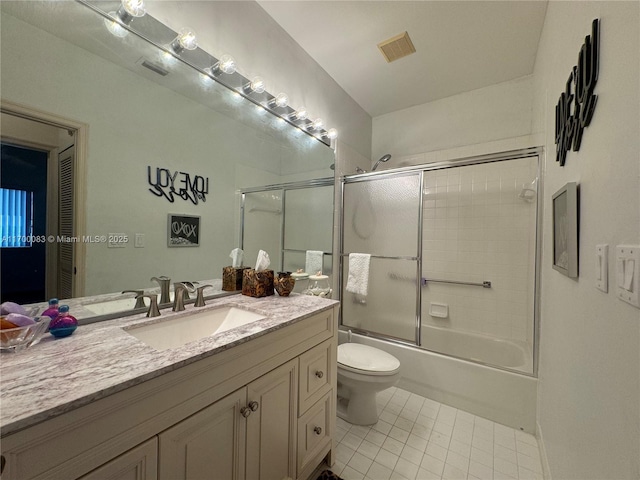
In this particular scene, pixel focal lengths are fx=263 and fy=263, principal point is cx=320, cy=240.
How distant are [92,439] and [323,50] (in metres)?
2.38

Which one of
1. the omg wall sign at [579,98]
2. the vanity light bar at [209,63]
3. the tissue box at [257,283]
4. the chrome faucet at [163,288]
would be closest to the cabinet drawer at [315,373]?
the tissue box at [257,283]

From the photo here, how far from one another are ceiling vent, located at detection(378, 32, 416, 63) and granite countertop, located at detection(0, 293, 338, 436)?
2022mm

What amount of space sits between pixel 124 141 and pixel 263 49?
3.56ft

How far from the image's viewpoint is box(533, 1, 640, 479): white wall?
1.86ft

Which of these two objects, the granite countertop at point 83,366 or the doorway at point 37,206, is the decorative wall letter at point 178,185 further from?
the granite countertop at point 83,366

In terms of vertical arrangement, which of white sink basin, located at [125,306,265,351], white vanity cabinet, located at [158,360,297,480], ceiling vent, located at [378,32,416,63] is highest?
ceiling vent, located at [378,32,416,63]

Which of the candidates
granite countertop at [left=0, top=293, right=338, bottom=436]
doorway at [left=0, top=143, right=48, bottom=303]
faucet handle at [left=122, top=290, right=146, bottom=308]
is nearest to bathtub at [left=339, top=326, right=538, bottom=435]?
granite countertop at [left=0, top=293, right=338, bottom=436]

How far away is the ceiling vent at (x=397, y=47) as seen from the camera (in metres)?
1.83

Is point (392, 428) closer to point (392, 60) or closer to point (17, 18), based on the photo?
point (17, 18)

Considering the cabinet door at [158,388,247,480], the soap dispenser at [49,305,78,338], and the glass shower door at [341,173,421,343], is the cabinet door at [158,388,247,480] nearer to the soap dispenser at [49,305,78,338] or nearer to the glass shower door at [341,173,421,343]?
the soap dispenser at [49,305,78,338]

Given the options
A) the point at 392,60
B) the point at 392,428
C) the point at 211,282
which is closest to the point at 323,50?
the point at 392,60

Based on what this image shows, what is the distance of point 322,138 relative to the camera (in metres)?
2.17

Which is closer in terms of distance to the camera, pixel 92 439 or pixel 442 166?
pixel 92 439

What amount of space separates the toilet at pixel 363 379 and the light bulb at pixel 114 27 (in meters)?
1.94
